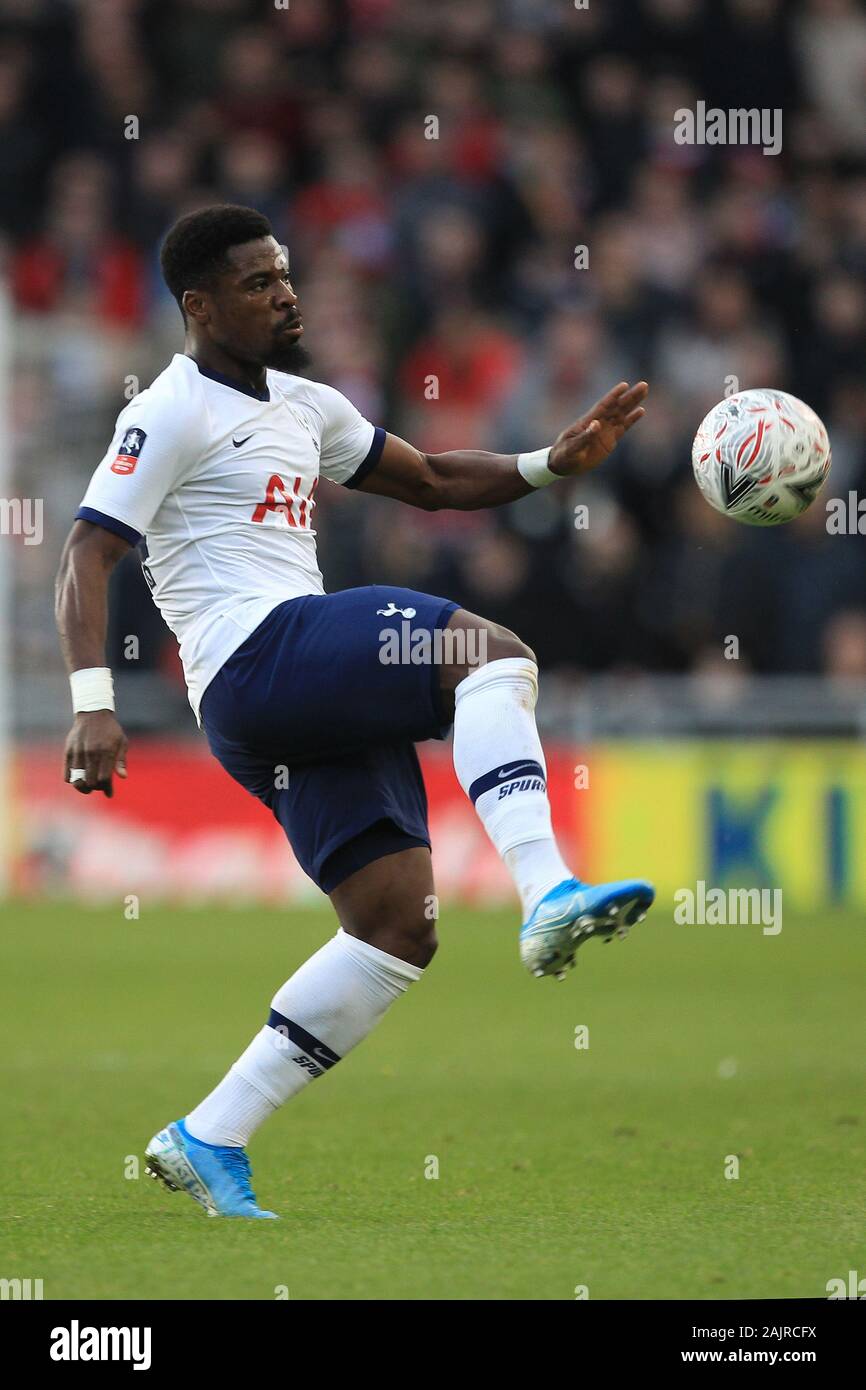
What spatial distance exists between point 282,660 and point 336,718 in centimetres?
19

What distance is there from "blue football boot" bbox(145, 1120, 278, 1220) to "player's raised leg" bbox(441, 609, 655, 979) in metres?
1.14

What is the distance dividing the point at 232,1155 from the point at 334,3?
14330mm

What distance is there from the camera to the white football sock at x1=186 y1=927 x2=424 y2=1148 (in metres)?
5.45

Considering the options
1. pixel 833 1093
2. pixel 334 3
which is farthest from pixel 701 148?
pixel 833 1093

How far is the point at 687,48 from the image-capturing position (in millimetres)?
17719

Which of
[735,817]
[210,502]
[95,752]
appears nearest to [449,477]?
[210,502]

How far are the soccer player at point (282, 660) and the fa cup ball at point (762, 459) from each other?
249mm

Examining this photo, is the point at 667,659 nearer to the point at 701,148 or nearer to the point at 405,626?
the point at 701,148

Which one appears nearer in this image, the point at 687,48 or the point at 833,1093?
the point at 833,1093

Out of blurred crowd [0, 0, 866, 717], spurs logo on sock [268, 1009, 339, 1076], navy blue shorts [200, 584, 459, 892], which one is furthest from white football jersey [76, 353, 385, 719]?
blurred crowd [0, 0, 866, 717]

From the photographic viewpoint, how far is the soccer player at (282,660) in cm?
501

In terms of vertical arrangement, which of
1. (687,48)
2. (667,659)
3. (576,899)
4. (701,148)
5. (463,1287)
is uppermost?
(687,48)

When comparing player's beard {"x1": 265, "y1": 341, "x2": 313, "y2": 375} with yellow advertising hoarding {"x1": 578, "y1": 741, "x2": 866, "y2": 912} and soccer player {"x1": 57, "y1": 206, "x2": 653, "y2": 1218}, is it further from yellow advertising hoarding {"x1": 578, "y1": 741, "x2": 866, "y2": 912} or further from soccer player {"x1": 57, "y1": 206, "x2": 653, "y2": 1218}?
yellow advertising hoarding {"x1": 578, "y1": 741, "x2": 866, "y2": 912}

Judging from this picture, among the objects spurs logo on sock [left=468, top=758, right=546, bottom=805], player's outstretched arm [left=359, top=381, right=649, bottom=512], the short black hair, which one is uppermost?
the short black hair
